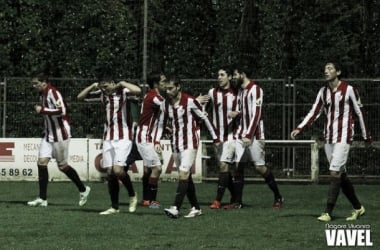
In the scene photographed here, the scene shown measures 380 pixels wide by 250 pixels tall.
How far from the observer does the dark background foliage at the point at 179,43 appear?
3497 cm

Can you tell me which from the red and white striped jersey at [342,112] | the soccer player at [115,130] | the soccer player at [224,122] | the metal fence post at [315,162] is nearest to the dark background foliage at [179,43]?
the metal fence post at [315,162]

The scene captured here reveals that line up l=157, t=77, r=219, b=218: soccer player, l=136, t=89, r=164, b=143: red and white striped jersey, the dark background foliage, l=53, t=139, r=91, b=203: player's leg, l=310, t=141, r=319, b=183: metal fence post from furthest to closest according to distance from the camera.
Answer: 1. the dark background foliage
2. l=310, t=141, r=319, b=183: metal fence post
3. l=53, t=139, r=91, b=203: player's leg
4. l=136, t=89, r=164, b=143: red and white striped jersey
5. l=157, t=77, r=219, b=218: soccer player

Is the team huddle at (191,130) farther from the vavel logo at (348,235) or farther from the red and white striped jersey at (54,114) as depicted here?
the vavel logo at (348,235)

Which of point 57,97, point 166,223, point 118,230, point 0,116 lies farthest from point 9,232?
point 0,116

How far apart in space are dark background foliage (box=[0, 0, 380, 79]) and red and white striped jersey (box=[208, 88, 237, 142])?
54.0ft

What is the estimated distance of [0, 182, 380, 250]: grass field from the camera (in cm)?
1240

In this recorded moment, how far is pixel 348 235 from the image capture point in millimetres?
13023

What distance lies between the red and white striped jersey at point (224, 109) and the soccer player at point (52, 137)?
2.59 meters

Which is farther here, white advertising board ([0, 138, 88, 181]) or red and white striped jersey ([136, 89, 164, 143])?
white advertising board ([0, 138, 88, 181])

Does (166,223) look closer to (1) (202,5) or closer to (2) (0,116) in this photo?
(2) (0,116)

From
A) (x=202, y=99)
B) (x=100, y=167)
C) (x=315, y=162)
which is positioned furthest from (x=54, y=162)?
(x=202, y=99)

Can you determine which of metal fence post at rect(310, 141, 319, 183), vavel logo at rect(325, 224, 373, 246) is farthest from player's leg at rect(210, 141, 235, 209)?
metal fence post at rect(310, 141, 319, 183)

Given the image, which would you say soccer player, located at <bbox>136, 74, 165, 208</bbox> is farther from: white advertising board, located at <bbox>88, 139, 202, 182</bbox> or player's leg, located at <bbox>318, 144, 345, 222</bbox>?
white advertising board, located at <bbox>88, 139, 202, 182</bbox>

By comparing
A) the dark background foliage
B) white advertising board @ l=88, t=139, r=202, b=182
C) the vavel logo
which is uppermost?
the dark background foliage
